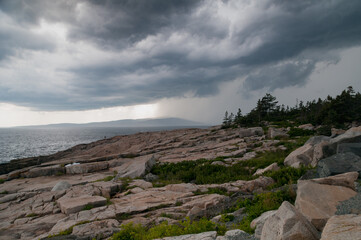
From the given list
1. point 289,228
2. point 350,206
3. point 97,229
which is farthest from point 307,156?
point 97,229

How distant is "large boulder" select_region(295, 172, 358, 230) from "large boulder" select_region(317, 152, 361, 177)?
4.77ft

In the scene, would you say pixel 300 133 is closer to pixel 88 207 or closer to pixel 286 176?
pixel 286 176

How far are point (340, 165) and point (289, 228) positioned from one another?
6.94 m

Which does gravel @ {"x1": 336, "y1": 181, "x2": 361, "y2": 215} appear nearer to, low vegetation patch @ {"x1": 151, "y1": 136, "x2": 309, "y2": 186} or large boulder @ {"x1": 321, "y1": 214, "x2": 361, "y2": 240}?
large boulder @ {"x1": 321, "y1": 214, "x2": 361, "y2": 240}

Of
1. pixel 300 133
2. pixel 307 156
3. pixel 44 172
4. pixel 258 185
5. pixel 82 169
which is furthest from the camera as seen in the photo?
pixel 300 133

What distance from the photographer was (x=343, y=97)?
37188mm

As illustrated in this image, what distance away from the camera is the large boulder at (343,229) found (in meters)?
3.59

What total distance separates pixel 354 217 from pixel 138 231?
7.04 m

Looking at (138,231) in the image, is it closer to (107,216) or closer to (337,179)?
(107,216)

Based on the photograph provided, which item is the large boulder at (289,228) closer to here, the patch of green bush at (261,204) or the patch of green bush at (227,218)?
the patch of green bush at (261,204)

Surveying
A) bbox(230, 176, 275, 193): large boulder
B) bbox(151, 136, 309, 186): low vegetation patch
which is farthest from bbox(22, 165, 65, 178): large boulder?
bbox(230, 176, 275, 193): large boulder

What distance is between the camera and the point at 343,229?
378 cm

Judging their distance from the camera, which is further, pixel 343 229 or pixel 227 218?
pixel 227 218

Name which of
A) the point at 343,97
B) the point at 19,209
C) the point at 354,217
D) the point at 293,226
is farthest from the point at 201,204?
the point at 343,97
